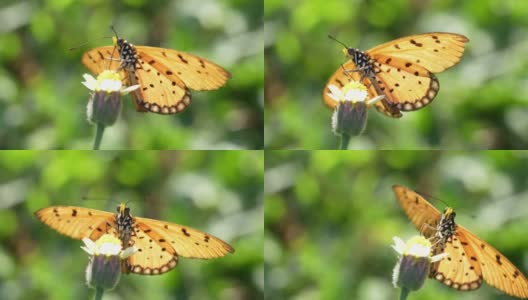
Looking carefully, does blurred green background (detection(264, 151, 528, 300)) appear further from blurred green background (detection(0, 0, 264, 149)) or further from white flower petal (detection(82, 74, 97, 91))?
white flower petal (detection(82, 74, 97, 91))

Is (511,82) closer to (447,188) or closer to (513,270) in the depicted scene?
(447,188)

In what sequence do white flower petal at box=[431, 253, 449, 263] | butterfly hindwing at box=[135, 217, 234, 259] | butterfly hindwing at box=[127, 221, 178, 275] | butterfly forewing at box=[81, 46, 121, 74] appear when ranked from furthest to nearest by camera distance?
butterfly forewing at box=[81, 46, 121, 74] < butterfly hindwing at box=[127, 221, 178, 275] < white flower petal at box=[431, 253, 449, 263] < butterfly hindwing at box=[135, 217, 234, 259]

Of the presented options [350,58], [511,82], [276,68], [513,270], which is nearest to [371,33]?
[276,68]

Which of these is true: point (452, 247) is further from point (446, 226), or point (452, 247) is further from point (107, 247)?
point (107, 247)

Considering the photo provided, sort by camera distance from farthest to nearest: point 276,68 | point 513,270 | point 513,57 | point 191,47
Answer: point 513,57 → point 191,47 → point 276,68 → point 513,270

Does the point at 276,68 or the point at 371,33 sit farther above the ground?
the point at 371,33

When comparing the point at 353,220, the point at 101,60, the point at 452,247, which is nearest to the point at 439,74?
the point at 353,220

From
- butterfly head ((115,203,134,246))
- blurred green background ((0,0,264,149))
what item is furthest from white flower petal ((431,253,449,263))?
blurred green background ((0,0,264,149))

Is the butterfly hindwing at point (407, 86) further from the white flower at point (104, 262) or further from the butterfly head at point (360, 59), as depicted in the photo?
the white flower at point (104, 262)
